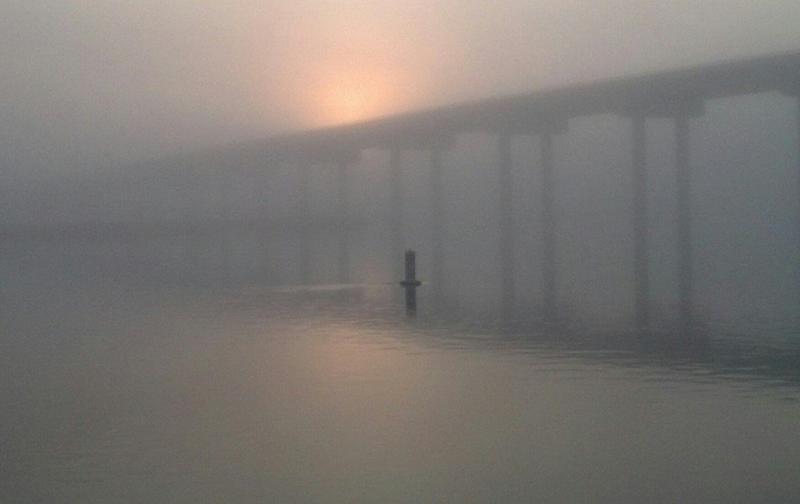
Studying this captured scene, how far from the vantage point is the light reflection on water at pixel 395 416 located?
3.47 meters

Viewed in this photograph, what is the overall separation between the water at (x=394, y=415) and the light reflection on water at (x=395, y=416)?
0.01 meters

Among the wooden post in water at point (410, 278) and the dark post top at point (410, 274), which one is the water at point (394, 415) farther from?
the dark post top at point (410, 274)

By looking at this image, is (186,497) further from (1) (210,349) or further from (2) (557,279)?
(2) (557,279)

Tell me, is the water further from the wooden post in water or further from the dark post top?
the dark post top

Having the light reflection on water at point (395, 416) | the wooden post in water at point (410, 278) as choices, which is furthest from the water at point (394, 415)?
the wooden post in water at point (410, 278)

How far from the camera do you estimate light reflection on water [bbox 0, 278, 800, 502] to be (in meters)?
3.47

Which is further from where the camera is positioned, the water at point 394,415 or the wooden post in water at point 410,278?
the wooden post in water at point 410,278

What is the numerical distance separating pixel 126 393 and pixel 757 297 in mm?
8637

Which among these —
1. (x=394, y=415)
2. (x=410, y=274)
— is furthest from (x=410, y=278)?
(x=394, y=415)

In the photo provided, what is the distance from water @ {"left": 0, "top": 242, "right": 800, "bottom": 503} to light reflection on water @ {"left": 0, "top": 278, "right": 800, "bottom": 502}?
14mm

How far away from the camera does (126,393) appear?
5.29 meters

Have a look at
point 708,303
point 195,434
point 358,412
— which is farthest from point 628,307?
point 195,434

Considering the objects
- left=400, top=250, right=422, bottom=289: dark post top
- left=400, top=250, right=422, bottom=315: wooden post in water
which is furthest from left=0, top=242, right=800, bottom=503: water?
left=400, top=250, right=422, bottom=289: dark post top

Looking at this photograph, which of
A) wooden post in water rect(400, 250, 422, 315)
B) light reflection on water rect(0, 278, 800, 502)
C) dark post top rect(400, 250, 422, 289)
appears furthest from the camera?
A: dark post top rect(400, 250, 422, 289)
